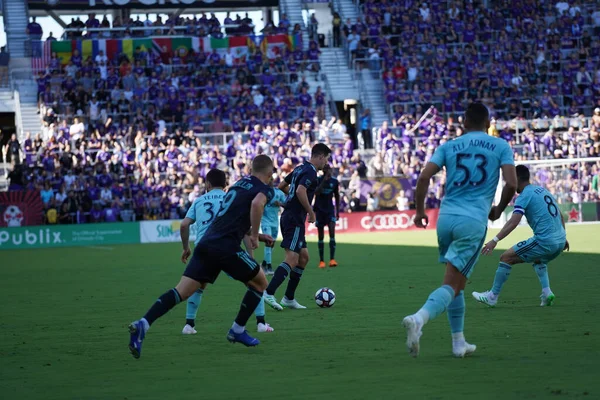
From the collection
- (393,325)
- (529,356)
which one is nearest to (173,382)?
(529,356)

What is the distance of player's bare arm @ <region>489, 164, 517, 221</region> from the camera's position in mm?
8148

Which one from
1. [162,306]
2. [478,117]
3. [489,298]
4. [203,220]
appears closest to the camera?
[478,117]

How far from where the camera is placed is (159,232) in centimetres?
3584

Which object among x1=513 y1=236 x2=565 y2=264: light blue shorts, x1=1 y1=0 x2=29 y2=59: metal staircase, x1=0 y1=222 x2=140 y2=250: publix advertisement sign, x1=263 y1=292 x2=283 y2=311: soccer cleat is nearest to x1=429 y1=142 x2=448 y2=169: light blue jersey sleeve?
x1=513 y1=236 x2=565 y2=264: light blue shorts

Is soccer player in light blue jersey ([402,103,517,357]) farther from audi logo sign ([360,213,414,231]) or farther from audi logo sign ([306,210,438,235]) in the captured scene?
audi logo sign ([360,213,414,231])

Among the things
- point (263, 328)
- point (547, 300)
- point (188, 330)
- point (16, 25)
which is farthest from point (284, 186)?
point (16, 25)

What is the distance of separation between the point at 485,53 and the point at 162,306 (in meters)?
38.5

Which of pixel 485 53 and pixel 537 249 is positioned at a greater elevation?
pixel 485 53

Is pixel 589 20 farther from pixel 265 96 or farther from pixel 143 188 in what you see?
pixel 143 188

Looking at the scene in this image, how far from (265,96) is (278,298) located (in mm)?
27883

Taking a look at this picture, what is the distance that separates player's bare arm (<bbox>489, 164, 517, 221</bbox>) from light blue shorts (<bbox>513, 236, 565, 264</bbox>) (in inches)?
155

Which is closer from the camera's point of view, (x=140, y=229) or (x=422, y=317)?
(x=422, y=317)

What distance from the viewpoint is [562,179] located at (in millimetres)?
36750

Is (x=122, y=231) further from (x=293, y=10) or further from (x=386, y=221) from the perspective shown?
(x=293, y=10)
